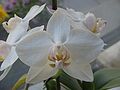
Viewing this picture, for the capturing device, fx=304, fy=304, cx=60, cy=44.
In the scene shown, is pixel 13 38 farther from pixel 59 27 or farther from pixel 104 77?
pixel 104 77

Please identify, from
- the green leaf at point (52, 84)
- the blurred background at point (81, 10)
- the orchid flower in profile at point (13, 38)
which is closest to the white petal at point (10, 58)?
the orchid flower in profile at point (13, 38)

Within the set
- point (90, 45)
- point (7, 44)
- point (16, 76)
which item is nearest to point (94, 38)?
point (90, 45)

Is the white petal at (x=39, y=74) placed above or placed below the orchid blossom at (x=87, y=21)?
below

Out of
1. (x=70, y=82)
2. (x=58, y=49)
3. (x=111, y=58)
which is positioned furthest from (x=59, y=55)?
(x=111, y=58)

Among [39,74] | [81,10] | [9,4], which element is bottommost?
[81,10]

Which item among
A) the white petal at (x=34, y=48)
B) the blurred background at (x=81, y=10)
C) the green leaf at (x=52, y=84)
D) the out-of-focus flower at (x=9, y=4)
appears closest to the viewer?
the white petal at (x=34, y=48)

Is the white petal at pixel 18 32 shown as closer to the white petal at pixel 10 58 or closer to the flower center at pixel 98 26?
the white petal at pixel 10 58
